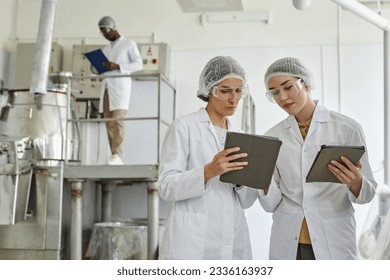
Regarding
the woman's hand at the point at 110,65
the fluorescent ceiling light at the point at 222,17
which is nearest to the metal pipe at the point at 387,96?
the fluorescent ceiling light at the point at 222,17

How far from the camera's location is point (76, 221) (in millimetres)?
3059

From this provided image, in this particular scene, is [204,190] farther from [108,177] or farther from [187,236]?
[108,177]

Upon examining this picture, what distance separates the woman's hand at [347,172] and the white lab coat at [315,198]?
0.04 meters

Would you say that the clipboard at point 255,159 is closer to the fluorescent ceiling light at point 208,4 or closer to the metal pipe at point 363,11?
the metal pipe at point 363,11

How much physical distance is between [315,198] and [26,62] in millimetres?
3329

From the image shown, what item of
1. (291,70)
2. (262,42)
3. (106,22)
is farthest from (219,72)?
(106,22)

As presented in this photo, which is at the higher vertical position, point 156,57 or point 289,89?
point 156,57

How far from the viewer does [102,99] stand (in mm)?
3162

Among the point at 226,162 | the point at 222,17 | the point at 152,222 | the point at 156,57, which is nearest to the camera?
the point at 226,162

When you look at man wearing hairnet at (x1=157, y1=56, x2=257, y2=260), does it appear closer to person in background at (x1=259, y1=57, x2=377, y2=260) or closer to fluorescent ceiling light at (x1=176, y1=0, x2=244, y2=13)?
person in background at (x1=259, y1=57, x2=377, y2=260)

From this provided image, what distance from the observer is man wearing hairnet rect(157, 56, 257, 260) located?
1165 millimetres

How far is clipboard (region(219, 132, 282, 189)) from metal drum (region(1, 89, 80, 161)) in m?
2.12

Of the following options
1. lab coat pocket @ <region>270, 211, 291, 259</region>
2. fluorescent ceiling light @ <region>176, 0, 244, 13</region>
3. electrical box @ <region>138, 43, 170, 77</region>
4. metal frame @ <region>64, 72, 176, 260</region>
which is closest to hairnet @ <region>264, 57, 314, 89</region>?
lab coat pocket @ <region>270, 211, 291, 259</region>
